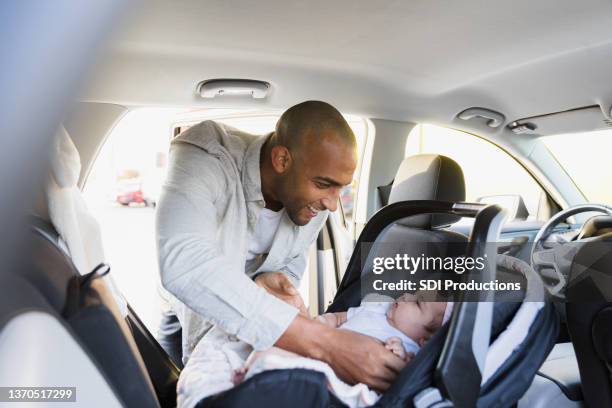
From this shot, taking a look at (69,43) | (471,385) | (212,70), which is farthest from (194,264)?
(212,70)

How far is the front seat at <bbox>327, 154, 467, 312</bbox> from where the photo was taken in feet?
7.00

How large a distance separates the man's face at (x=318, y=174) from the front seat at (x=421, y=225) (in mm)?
352

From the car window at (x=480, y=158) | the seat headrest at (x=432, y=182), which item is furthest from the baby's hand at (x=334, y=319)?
the car window at (x=480, y=158)

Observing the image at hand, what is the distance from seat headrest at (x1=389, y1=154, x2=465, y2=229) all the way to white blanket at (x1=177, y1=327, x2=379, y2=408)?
1.29 metres

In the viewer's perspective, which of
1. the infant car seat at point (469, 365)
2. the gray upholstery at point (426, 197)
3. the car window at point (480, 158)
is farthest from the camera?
the car window at point (480, 158)

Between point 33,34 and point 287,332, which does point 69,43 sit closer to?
point 33,34

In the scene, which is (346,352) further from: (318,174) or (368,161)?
(368,161)

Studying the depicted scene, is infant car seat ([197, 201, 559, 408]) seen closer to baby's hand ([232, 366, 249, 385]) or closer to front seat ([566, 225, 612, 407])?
baby's hand ([232, 366, 249, 385])

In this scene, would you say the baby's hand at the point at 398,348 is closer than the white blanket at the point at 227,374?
No

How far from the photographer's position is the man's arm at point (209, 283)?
1.45m

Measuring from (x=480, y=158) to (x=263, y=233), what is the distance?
9.40 ft

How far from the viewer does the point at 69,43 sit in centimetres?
49

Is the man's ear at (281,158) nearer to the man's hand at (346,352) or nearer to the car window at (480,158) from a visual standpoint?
the man's hand at (346,352)

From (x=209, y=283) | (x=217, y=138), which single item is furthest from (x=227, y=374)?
(x=217, y=138)
